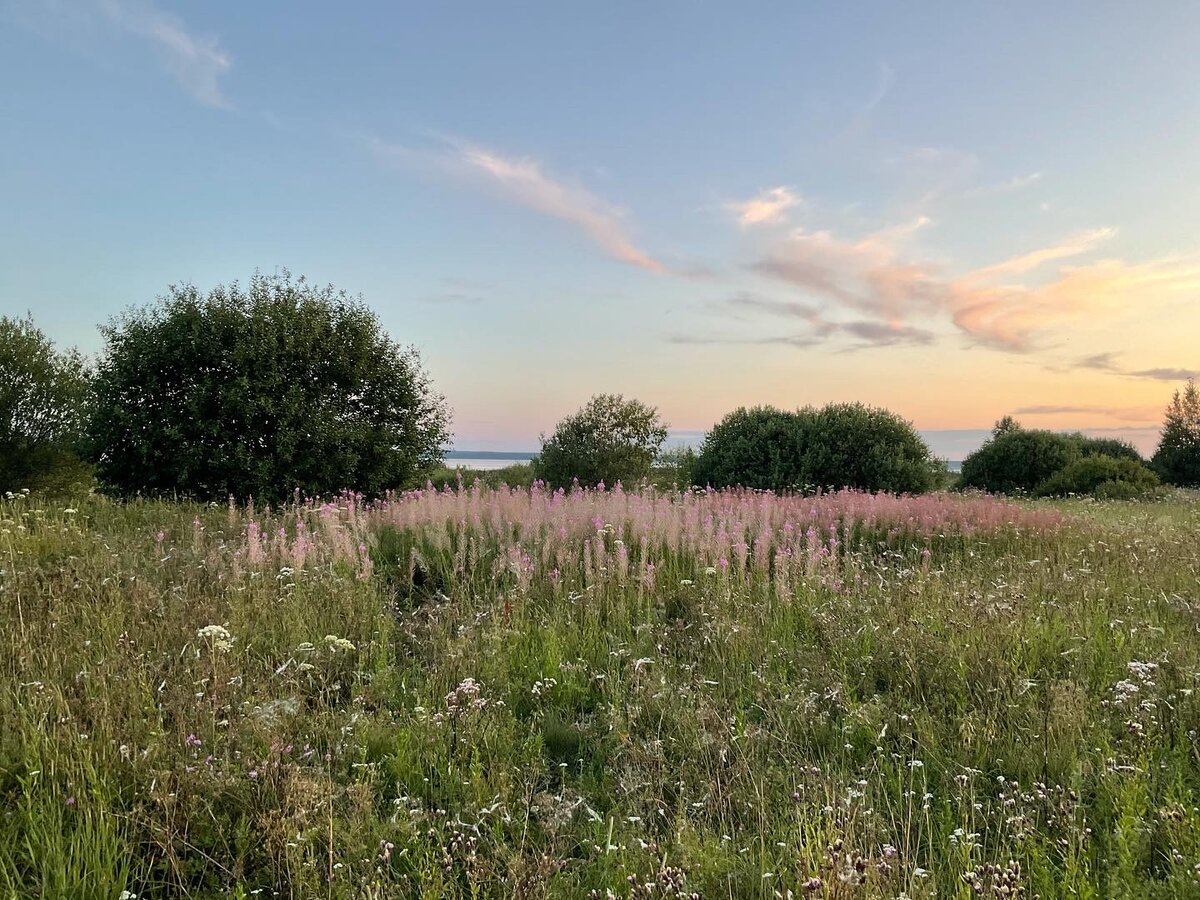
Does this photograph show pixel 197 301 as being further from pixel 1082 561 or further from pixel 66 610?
pixel 1082 561

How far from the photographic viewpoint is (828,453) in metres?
16.7

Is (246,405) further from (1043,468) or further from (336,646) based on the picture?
(1043,468)

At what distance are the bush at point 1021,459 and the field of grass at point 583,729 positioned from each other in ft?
66.2

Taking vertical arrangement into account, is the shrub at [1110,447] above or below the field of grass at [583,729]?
above

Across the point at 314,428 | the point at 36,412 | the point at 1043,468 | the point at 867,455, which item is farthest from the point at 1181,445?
the point at 36,412

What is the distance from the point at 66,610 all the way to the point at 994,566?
893cm

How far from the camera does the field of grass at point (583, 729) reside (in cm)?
283

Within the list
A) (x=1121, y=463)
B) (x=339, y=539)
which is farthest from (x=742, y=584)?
(x=1121, y=463)

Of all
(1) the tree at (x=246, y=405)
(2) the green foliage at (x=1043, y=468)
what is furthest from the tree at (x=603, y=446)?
(2) the green foliage at (x=1043, y=468)

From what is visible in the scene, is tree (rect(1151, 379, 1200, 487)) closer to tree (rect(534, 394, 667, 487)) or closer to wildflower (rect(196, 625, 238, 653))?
tree (rect(534, 394, 667, 487))

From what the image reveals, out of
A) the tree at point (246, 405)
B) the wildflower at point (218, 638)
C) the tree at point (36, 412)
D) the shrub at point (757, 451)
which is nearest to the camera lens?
the wildflower at point (218, 638)

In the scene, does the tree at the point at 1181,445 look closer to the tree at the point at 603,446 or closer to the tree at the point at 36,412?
the tree at the point at 603,446

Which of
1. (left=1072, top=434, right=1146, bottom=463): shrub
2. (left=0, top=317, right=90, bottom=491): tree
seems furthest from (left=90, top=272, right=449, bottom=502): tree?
(left=1072, top=434, right=1146, bottom=463): shrub

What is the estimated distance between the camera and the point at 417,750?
3.69 m
